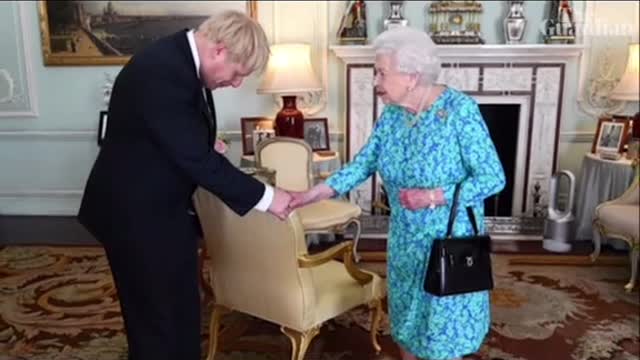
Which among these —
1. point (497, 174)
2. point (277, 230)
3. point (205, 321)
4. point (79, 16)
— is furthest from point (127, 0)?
point (497, 174)

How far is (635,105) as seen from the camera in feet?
12.1

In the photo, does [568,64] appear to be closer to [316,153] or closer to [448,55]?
[448,55]

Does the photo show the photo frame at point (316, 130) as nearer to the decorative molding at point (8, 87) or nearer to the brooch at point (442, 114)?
the decorative molding at point (8, 87)

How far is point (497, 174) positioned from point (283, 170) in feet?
6.16

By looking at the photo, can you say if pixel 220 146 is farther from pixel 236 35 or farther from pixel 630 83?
pixel 630 83

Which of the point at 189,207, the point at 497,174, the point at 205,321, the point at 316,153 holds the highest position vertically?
the point at 497,174

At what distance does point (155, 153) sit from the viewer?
147cm

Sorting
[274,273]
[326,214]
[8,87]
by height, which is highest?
[8,87]

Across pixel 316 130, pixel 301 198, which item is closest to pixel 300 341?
pixel 301 198

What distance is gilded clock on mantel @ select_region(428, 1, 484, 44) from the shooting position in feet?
12.8

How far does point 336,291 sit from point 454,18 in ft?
8.06

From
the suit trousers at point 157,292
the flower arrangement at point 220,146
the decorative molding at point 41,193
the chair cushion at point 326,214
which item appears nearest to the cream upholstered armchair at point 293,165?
the chair cushion at point 326,214

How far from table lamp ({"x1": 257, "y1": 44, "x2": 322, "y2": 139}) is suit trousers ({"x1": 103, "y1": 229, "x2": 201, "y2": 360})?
83.6 inches

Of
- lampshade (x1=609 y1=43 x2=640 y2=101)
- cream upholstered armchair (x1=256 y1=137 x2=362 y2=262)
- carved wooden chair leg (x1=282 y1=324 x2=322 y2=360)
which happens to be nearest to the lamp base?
cream upholstered armchair (x1=256 y1=137 x2=362 y2=262)
